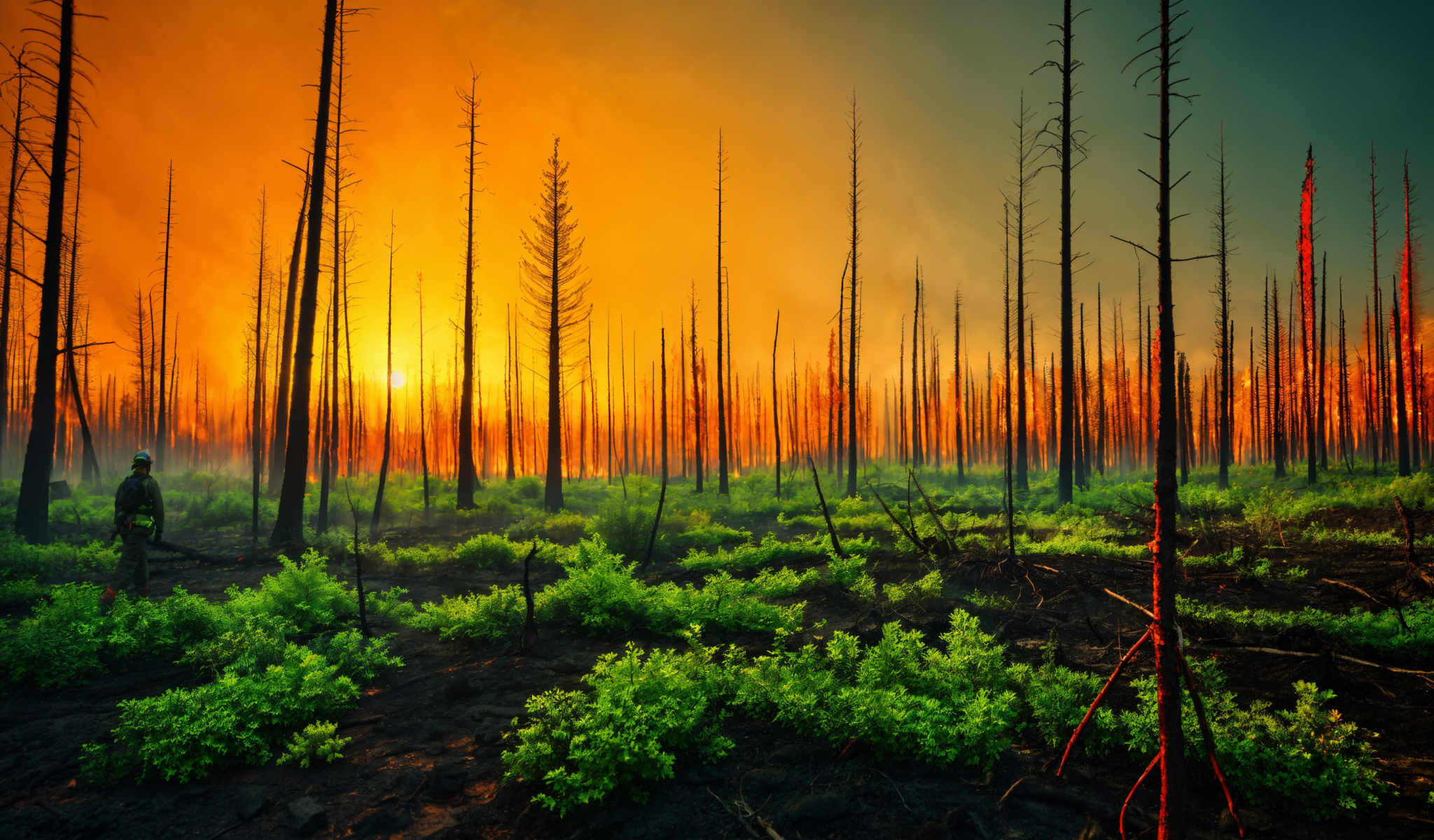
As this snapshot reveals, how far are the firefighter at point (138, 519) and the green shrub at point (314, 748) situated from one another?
686 centimetres

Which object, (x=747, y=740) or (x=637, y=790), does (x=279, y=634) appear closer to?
(x=637, y=790)

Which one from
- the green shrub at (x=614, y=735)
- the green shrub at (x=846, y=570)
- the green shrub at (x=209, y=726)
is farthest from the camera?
the green shrub at (x=846, y=570)

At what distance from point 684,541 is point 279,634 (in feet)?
32.8

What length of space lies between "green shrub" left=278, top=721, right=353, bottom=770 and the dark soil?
10 centimetres

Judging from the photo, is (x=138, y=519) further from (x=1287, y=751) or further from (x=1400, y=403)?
(x=1400, y=403)

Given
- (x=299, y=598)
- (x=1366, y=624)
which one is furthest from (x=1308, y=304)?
(x=299, y=598)

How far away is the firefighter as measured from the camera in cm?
924

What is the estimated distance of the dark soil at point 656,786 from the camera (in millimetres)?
3902

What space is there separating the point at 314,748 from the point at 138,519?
288 inches

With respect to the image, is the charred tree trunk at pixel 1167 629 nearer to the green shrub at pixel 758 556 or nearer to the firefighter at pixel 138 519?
the green shrub at pixel 758 556

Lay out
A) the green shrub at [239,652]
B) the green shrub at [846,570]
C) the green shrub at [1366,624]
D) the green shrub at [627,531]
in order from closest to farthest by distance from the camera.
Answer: the green shrub at [1366,624] → the green shrub at [239,652] → the green shrub at [846,570] → the green shrub at [627,531]

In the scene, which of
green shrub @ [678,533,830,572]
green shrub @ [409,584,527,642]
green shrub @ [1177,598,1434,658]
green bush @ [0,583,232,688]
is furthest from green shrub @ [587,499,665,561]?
green shrub @ [1177,598,1434,658]

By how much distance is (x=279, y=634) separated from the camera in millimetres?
6656

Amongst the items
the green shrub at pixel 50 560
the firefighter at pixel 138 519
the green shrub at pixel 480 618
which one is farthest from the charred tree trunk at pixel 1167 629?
the green shrub at pixel 50 560
